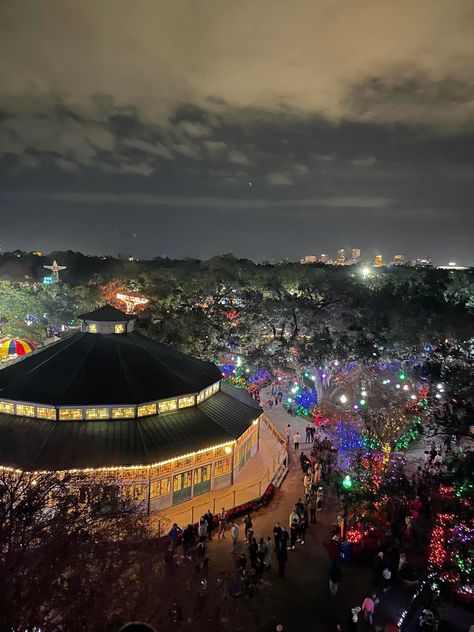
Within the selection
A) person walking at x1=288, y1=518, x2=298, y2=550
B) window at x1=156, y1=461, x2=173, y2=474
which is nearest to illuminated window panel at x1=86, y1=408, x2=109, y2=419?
window at x1=156, y1=461, x2=173, y2=474

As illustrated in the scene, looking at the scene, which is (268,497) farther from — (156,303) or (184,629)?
(156,303)

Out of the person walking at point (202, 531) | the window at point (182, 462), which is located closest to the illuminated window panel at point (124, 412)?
the window at point (182, 462)

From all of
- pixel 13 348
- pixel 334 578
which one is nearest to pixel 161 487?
pixel 334 578

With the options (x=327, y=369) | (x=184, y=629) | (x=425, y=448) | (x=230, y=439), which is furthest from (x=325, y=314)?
(x=184, y=629)

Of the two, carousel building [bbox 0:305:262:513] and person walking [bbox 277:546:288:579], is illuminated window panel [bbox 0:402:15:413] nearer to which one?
carousel building [bbox 0:305:262:513]

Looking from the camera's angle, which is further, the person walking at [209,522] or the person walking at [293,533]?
the person walking at [209,522]

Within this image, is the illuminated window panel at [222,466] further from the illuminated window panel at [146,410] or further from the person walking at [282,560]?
the person walking at [282,560]

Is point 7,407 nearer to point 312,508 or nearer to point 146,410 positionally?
point 146,410
